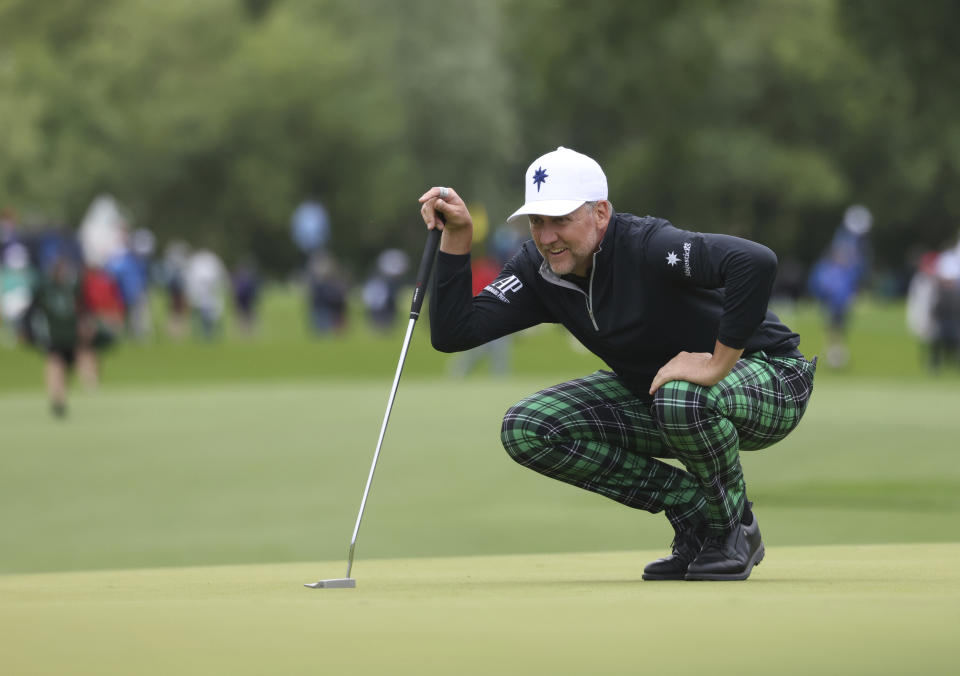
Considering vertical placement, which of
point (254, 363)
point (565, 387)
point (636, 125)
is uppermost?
point (636, 125)

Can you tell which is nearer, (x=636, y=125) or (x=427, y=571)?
(x=427, y=571)

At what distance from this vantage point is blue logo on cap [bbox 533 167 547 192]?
6.06 m

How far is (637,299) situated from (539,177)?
0.56 metres

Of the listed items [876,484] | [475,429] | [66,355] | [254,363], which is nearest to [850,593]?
[876,484]

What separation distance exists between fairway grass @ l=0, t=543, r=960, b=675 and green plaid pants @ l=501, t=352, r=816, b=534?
80 cm

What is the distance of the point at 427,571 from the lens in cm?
695

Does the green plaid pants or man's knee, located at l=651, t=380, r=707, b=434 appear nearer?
man's knee, located at l=651, t=380, r=707, b=434

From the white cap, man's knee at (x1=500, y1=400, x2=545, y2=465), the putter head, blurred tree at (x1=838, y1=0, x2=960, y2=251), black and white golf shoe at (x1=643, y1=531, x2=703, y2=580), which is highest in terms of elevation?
blurred tree at (x1=838, y1=0, x2=960, y2=251)

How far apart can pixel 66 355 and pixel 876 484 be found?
10321 mm

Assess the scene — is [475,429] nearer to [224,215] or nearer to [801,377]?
[801,377]

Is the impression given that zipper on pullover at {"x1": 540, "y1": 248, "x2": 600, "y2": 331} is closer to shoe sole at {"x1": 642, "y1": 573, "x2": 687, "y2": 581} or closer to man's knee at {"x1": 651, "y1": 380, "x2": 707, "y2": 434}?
man's knee at {"x1": 651, "y1": 380, "x2": 707, "y2": 434}

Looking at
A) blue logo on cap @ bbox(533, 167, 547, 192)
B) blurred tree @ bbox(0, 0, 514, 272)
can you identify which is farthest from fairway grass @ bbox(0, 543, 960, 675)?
blurred tree @ bbox(0, 0, 514, 272)

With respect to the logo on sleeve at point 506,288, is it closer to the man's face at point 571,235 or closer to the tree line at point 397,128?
the man's face at point 571,235

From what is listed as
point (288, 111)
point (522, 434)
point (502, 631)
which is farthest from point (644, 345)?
point (288, 111)
